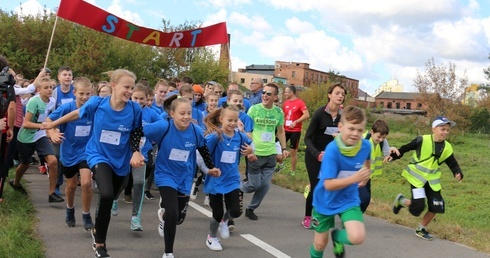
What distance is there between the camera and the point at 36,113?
7625 mm

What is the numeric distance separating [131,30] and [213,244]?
774 cm

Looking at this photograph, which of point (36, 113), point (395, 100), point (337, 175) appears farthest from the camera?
point (395, 100)

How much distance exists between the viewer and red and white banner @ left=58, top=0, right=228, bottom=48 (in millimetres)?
11039

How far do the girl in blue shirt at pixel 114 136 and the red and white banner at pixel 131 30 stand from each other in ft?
20.4

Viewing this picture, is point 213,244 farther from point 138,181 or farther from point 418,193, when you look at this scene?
point 418,193

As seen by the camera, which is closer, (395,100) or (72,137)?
(72,137)

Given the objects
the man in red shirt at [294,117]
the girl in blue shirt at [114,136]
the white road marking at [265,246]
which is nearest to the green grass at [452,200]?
the man in red shirt at [294,117]

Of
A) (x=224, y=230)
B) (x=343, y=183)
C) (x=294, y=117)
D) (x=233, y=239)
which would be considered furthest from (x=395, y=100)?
(x=343, y=183)

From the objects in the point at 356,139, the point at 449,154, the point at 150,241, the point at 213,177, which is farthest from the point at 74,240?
the point at 449,154

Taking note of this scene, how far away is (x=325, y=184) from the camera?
4.59m

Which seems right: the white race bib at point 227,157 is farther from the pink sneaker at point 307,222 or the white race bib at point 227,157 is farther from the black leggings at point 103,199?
the pink sneaker at point 307,222

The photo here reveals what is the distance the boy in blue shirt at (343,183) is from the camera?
4.54 metres

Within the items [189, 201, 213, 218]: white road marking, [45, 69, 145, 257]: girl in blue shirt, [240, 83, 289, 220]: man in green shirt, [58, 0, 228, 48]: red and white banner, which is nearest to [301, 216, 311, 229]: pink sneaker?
[240, 83, 289, 220]: man in green shirt

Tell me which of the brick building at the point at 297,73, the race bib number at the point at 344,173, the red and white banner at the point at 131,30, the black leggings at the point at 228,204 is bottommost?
the black leggings at the point at 228,204
